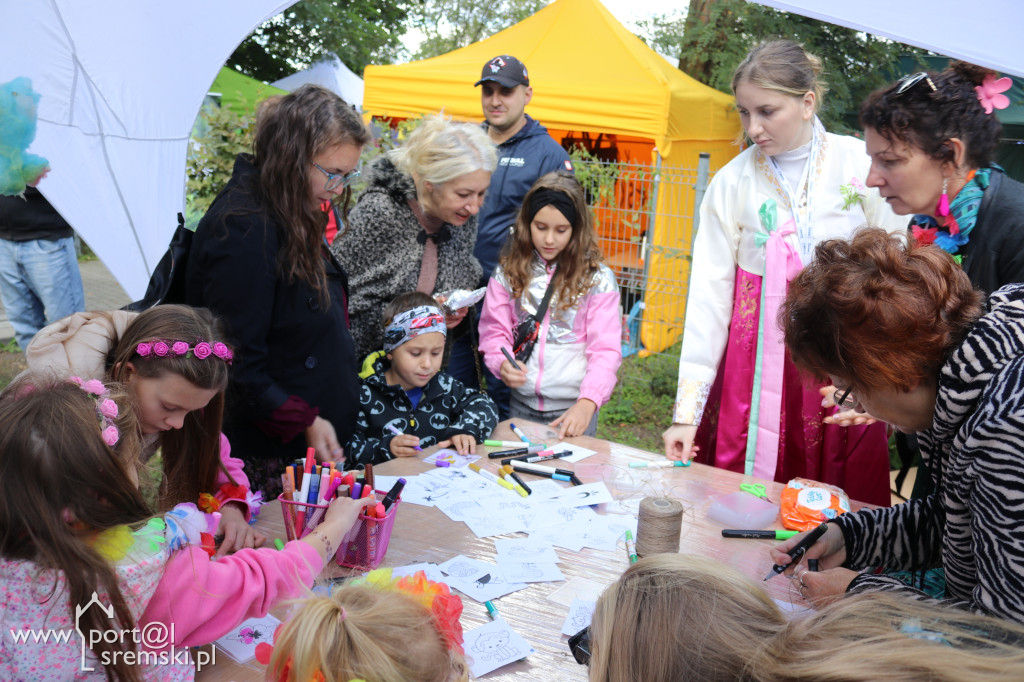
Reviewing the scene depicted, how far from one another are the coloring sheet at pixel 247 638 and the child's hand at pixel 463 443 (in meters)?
0.97

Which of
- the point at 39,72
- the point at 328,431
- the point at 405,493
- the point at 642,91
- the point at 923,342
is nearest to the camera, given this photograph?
the point at 923,342

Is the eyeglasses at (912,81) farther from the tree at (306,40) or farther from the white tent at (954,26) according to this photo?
the tree at (306,40)

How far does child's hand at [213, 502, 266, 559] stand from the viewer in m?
1.76

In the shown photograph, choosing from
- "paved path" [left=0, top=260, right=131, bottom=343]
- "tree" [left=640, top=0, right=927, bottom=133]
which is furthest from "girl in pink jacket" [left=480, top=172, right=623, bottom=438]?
"tree" [left=640, top=0, right=927, bottom=133]

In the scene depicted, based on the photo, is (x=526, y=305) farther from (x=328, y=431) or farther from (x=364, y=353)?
(x=328, y=431)

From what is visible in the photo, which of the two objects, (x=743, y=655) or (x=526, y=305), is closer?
(x=743, y=655)

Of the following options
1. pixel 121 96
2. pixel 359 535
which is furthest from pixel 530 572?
pixel 121 96

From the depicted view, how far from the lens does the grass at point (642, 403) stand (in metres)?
5.61

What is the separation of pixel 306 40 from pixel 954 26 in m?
18.0

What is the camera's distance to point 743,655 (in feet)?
3.22

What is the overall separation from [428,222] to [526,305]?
54 centimetres

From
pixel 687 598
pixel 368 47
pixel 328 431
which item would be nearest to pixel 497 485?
pixel 328 431

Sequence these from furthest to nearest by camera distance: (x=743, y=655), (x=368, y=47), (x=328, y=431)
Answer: (x=368, y=47)
(x=328, y=431)
(x=743, y=655)

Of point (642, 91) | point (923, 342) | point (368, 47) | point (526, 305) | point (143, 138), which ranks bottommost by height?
point (526, 305)
